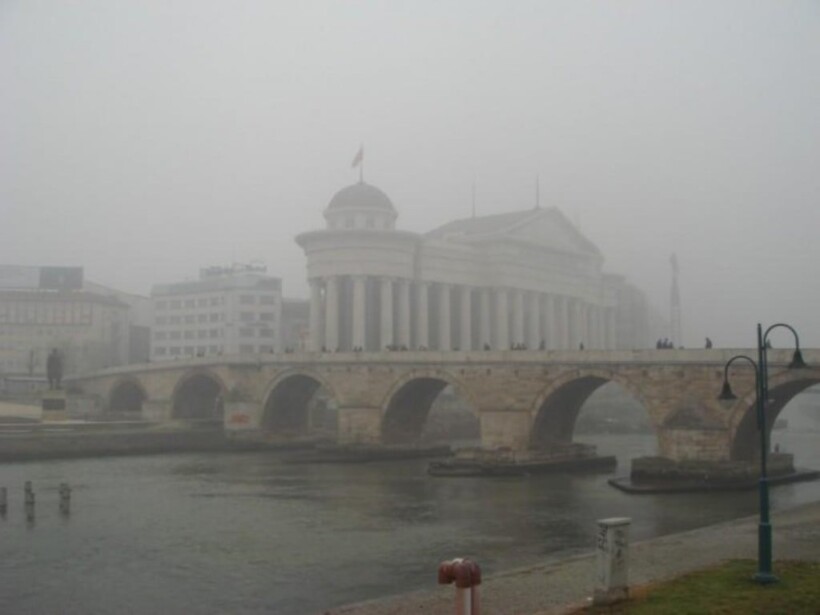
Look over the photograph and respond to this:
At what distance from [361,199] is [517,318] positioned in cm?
1498

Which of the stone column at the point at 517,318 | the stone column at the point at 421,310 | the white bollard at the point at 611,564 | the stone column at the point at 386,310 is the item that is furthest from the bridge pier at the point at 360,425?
the stone column at the point at 517,318

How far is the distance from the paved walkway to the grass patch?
2.33 feet

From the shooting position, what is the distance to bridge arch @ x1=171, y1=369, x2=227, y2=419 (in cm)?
4922

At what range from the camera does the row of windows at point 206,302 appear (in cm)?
7746

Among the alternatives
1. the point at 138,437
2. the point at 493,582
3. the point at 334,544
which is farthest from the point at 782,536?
the point at 138,437

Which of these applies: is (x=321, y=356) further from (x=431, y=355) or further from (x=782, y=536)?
(x=782, y=536)

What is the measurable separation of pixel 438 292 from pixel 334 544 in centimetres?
4909

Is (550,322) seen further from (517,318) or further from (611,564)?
(611,564)

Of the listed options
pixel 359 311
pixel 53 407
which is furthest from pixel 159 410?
pixel 359 311

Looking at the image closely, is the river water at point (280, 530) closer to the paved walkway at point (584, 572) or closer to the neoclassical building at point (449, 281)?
the paved walkway at point (584, 572)

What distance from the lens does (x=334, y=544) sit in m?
19.1

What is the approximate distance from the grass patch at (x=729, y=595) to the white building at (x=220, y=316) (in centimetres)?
6573

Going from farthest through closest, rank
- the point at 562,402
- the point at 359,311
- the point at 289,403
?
the point at 359,311 < the point at 289,403 < the point at 562,402

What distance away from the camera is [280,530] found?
2098cm
